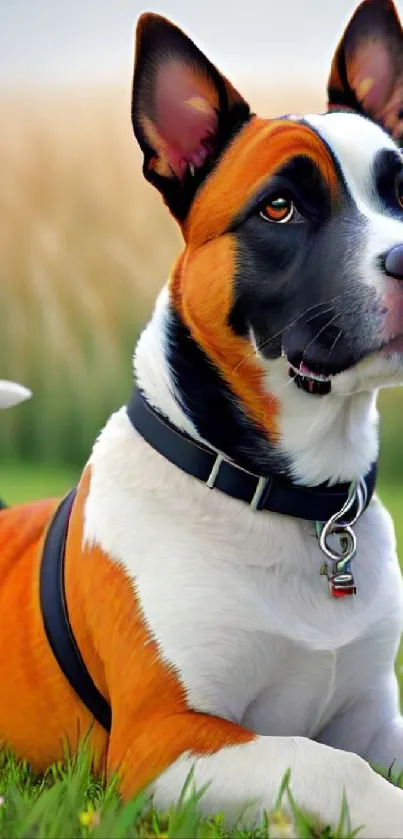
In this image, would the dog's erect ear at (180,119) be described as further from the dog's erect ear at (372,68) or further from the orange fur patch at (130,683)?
the orange fur patch at (130,683)

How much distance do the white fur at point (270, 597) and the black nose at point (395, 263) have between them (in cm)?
Answer: 8

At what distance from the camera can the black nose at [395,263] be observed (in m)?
2.16

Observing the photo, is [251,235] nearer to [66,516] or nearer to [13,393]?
[66,516]

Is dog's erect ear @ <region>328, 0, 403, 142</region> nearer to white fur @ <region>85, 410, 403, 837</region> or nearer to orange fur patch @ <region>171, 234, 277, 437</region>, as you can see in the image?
orange fur patch @ <region>171, 234, 277, 437</region>

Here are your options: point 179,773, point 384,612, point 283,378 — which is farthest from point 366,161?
point 179,773

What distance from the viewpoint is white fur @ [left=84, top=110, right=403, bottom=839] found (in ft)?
7.09

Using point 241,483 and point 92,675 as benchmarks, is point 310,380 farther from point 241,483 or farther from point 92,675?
point 92,675

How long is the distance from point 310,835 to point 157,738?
339mm

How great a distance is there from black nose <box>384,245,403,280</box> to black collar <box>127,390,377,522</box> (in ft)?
1.65

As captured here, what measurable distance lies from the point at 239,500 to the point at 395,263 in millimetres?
579

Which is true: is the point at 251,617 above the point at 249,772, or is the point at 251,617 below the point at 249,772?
above

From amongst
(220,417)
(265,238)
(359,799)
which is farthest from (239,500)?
(359,799)

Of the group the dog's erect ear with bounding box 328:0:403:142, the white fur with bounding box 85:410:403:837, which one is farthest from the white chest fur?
the dog's erect ear with bounding box 328:0:403:142

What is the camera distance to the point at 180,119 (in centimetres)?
255
